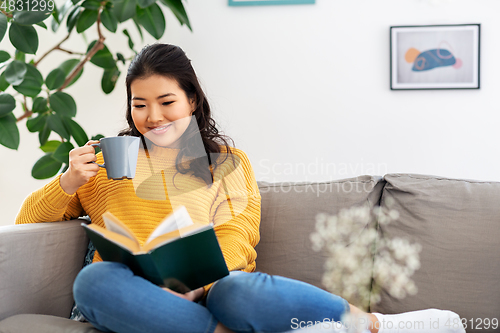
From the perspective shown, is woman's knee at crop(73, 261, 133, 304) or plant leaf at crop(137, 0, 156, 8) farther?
plant leaf at crop(137, 0, 156, 8)

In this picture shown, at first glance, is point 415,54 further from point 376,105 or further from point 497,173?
point 497,173

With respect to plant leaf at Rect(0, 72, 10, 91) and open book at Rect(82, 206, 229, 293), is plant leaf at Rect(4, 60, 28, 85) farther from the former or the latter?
open book at Rect(82, 206, 229, 293)

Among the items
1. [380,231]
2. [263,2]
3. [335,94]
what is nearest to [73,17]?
[263,2]

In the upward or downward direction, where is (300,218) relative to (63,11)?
downward

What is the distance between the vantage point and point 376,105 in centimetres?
171

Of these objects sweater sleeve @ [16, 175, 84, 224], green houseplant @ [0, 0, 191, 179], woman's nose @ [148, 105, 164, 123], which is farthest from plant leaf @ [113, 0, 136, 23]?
sweater sleeve @ [16, 175, 84, 224]

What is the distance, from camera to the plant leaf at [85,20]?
62.6 inches

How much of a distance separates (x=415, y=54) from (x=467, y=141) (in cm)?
41

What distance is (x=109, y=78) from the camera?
68.4 inches

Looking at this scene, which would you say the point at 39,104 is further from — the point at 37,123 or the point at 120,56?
the point at 120,56

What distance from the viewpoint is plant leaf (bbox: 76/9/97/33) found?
1589 mm

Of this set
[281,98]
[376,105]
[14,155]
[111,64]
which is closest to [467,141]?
[376,105]

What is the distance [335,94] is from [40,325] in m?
1.33

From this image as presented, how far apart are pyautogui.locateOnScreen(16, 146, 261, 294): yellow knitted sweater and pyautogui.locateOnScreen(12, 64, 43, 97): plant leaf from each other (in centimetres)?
58
